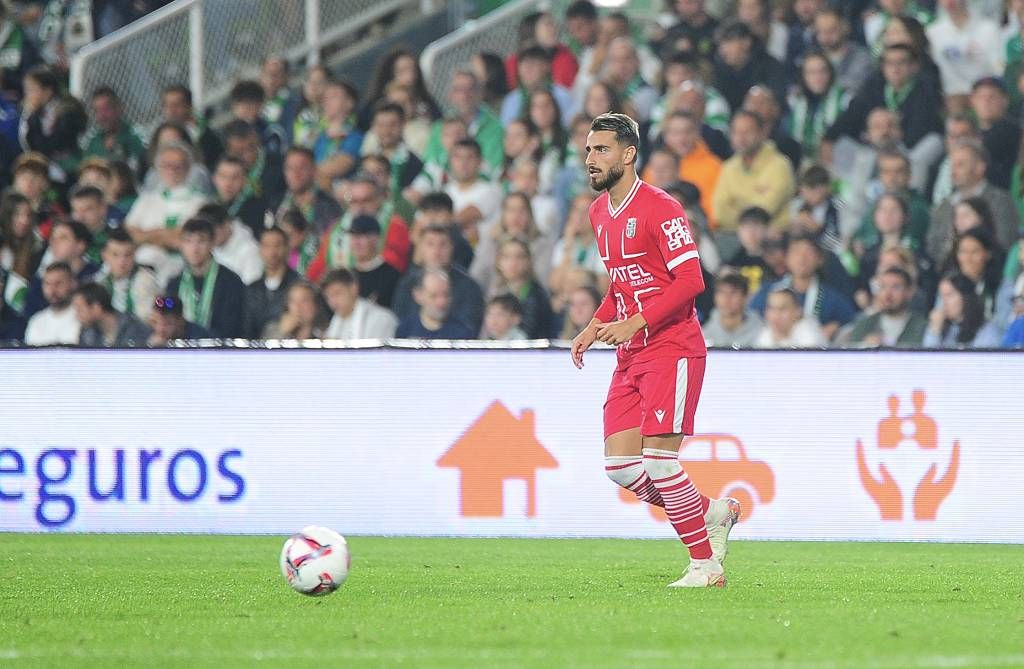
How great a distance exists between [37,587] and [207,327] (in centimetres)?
617

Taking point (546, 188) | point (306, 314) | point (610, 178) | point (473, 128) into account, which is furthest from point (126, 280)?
point (610, 178)

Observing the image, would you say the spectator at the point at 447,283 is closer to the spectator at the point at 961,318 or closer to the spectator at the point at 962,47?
the spectator at the point at 961,318

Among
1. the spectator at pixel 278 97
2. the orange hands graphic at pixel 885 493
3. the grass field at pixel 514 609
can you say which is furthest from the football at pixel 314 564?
the spectator at pixel 278 97

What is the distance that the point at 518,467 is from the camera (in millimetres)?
12594

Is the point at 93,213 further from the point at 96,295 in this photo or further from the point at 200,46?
the point at 200,46

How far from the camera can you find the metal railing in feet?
62.0

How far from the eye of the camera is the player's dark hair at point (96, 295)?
14.7 m

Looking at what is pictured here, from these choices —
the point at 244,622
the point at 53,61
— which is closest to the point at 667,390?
the point at 244,622

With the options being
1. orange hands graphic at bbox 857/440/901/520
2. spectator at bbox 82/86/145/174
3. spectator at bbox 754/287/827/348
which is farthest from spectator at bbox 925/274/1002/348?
spectator at bbox 82/86/145/174

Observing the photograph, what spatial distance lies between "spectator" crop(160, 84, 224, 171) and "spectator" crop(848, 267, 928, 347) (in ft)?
24.2

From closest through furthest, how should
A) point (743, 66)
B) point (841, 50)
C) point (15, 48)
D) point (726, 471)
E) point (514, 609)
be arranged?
point (514, 609) < point (726, 471) < point (841, 50) < point (743, 66) < point (15, 48)

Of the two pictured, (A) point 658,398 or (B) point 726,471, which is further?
(B) point 726,471

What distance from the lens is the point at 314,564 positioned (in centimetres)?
813

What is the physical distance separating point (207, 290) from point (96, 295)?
0.97 metres
